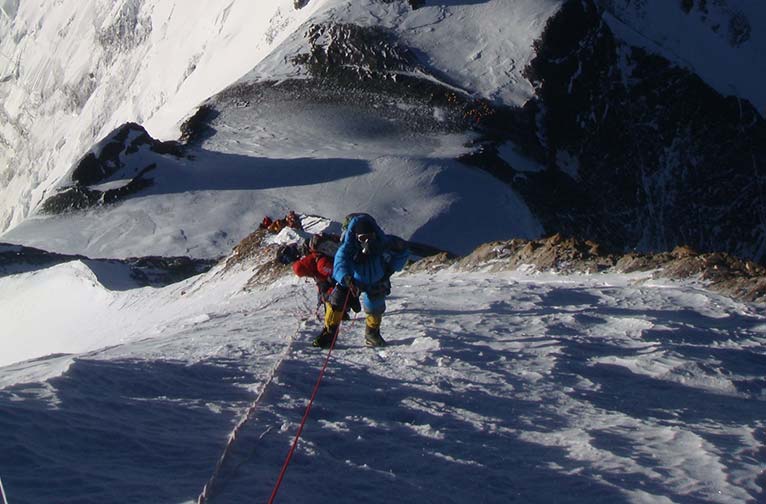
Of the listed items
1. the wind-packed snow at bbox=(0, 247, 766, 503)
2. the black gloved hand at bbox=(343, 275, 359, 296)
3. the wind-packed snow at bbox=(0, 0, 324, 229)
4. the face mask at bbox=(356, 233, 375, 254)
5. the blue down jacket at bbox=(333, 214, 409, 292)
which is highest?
the wind-packed snow at bbox=(0, 0, 324, 229)

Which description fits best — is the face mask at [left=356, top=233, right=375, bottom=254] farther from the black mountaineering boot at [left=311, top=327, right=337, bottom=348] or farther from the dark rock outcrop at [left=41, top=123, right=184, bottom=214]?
the dark rock outcrop at [left=41, top=123, right=184, bottom=214]

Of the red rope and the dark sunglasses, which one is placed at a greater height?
the dark sunglasses

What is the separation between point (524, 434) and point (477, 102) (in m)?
36.5

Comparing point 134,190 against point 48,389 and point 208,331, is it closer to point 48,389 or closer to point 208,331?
point 208,331

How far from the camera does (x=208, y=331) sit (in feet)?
34.1

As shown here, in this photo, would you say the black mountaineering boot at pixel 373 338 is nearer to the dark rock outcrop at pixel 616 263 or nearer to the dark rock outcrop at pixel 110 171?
the dark rock outcrop at pixel 616 263

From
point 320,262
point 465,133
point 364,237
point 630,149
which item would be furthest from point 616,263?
point 630,149

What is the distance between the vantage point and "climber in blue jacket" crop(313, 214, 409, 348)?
863 cm

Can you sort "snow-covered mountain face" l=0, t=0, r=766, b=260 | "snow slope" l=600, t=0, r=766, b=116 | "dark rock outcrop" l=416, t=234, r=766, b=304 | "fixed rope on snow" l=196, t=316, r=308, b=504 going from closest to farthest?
1. "fixed rope on snow" l=196, t=316, r=308, b=504
2. "dark rock outcrop" l=416, t=234, r=766, b=304
3. "snow-covered mountain face" l=0, t=0, r=766, b=260
4. "snow slope" l=600, t=0, r=766, b=116

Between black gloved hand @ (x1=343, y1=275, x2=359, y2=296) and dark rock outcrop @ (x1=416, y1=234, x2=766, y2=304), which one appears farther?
dark rock outcrop @ (x1=416, y1=234, x2=766, y2=304)

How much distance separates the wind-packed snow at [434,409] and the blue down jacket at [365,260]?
0.59 m

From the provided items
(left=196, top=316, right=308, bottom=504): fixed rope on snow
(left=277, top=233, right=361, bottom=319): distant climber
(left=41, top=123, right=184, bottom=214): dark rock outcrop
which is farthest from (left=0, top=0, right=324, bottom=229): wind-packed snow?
(left=196, top=316, right=308, bottom=504): fixed rope on snow

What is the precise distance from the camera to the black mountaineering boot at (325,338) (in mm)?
8508

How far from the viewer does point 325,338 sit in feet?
28.2
